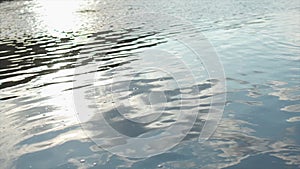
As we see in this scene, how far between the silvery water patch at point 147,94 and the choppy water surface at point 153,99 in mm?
79

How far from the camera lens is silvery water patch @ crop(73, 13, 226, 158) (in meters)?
10.1

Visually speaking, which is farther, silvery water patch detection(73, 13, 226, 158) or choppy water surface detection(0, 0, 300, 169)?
silvery water patch detection(73, 13, 226, 158)

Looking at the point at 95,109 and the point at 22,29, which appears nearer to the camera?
the point at 95,109

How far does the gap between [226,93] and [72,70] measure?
10326 millimetres

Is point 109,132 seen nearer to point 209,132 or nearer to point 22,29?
point 209,132

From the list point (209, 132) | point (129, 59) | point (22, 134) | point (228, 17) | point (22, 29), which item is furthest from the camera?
point (22, 29)

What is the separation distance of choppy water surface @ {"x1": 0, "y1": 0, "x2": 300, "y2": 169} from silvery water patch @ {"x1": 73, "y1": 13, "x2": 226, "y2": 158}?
79 millimetres

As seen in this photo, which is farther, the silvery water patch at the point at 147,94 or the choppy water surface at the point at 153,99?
the silvery water patch at the point at 147,94

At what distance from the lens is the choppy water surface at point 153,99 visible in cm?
888

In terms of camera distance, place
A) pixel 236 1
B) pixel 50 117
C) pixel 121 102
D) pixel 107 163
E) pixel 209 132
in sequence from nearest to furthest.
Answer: pixel 107 163 → pixel 209 132 → pixel 50 117 → pixel 121 102 → pixel 236 1

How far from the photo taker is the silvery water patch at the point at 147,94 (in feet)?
33.0

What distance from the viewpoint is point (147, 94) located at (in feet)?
45.6

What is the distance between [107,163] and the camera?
8.65 m

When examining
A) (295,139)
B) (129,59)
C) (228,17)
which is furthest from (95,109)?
(228,17)
